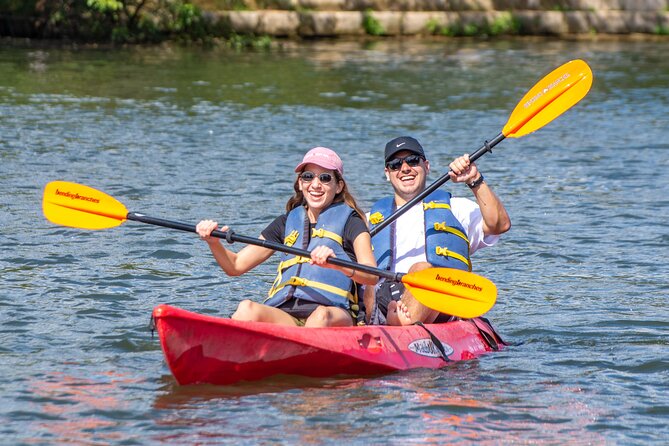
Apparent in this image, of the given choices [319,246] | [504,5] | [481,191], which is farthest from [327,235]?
[504,5]

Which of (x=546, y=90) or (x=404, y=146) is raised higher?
(x=546, y=90)

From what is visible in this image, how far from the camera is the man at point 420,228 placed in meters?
6.09

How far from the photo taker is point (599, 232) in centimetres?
920

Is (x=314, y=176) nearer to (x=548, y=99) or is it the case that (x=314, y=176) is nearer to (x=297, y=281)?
(x=297, y=281)

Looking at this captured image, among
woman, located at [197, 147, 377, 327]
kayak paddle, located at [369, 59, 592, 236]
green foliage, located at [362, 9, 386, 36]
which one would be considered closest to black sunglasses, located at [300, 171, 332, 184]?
woman, located at [197, 147, 377, 327]

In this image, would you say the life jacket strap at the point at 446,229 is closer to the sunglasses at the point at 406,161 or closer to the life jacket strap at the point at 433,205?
the life jacket strap at the point at 433,205

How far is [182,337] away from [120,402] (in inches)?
15.8

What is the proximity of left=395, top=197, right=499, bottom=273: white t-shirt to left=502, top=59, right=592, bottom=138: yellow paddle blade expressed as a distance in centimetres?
88

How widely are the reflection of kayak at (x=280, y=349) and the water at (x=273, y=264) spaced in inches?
2.8

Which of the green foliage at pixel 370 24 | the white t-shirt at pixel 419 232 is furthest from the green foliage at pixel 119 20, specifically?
the white t-shirt at pixel 419 232

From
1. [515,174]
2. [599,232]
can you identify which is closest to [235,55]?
[515,174]

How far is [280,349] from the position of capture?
5.46 meters

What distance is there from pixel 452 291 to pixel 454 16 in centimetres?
1953

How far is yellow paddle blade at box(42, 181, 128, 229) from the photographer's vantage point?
249 inches
